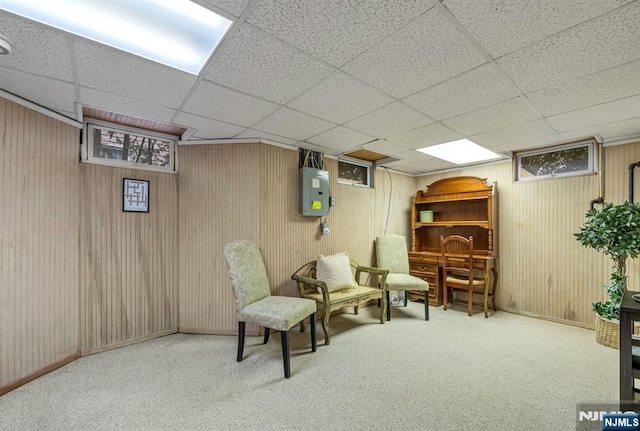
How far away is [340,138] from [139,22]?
2162mm

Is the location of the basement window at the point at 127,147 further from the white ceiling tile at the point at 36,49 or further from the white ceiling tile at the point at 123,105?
the white ceiling tile at the point at 36,49

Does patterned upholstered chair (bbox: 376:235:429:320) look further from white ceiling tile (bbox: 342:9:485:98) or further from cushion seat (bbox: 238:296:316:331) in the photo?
white ceiling tile (bbox: 342:9:485:98)

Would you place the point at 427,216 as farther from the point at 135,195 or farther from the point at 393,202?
the point at 135,195

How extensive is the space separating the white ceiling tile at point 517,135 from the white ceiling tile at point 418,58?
151cm

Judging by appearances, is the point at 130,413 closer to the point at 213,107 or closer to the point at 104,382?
the point at 104,382

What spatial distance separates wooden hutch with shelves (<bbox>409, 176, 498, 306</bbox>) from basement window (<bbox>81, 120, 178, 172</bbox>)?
3.90 m

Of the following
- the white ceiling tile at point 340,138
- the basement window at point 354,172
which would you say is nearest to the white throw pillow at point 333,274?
the basement window at point 354,172

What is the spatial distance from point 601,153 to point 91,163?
566cm

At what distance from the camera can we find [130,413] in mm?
1847

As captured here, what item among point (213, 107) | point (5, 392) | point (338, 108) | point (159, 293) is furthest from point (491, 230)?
point (5, 392)

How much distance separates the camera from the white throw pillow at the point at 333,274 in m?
3.28

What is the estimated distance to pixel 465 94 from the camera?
2137mm

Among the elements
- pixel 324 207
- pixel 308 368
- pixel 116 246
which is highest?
pixel 324 207

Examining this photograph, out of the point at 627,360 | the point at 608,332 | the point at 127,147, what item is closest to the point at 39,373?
the point at 127,147
